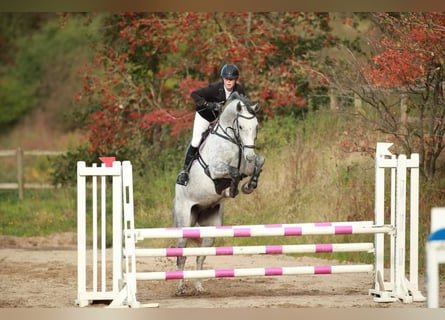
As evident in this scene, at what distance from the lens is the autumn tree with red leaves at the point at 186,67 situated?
13.9 meters

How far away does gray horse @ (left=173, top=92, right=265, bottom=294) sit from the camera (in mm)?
7910

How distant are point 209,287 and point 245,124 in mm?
1881

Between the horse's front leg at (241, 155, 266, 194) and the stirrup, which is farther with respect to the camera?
the stirrup

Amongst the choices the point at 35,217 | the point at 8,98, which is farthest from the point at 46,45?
the point at 35,217

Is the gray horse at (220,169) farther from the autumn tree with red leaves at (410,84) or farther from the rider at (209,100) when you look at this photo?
the autumn tree with red leaves at (410,84)

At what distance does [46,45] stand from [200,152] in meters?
14.6

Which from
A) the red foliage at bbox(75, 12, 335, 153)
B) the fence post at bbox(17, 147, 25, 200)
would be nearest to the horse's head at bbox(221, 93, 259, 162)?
the red foliage at bbox(75, 12, 335, 153)

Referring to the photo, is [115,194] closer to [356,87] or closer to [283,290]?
[283,290]

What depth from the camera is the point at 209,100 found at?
850 centimetres

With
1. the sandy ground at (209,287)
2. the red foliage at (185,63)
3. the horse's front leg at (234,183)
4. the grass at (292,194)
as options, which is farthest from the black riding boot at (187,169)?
the red foliage at (185,63)

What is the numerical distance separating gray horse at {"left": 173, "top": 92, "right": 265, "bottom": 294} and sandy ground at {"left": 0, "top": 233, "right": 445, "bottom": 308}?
1.62ft

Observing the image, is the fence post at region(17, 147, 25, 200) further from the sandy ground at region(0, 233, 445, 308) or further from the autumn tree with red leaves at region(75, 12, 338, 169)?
the sandy ground at region(0, 233, 445, 308)

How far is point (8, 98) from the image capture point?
22.2 metres

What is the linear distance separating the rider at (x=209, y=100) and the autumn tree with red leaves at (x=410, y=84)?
2.97m
